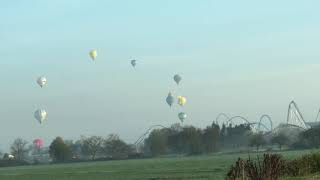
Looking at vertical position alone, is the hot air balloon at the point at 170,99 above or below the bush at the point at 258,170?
above

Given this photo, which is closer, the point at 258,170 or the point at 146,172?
the point at 258,170

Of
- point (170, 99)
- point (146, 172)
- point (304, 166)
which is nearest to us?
point (304, 166)

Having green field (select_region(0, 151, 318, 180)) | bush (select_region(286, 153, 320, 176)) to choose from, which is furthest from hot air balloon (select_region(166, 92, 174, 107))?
bush (select_region(286, 153, 320, 176))

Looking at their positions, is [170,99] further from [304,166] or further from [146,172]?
[304,166]

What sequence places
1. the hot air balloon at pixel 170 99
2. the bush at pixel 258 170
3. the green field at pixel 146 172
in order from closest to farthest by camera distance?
the bush at pixel 258 170, the green field at pixel 146 172, the hot air balloon at pixel 170 99

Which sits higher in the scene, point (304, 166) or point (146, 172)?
point (146, 172)

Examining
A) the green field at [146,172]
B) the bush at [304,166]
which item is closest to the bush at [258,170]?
the bush at [304,166]

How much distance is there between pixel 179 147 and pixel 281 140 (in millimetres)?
28437

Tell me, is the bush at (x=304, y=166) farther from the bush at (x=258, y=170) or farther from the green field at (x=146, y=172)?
the green field at (x=146, y=172)

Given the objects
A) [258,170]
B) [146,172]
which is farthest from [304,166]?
[146,172]

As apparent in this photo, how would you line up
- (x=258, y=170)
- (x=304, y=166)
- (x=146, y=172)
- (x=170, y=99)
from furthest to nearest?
(x=170, y=99), (x=146, y=172), (x=304, y=166), (x=258, y=170)

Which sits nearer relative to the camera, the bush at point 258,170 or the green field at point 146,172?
the bush at point 258,170

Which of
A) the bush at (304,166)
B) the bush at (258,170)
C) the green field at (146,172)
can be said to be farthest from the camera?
the green field at (146,172)

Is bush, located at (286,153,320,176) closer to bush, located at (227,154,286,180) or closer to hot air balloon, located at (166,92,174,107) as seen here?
bush, located at (227,154,286,180)
